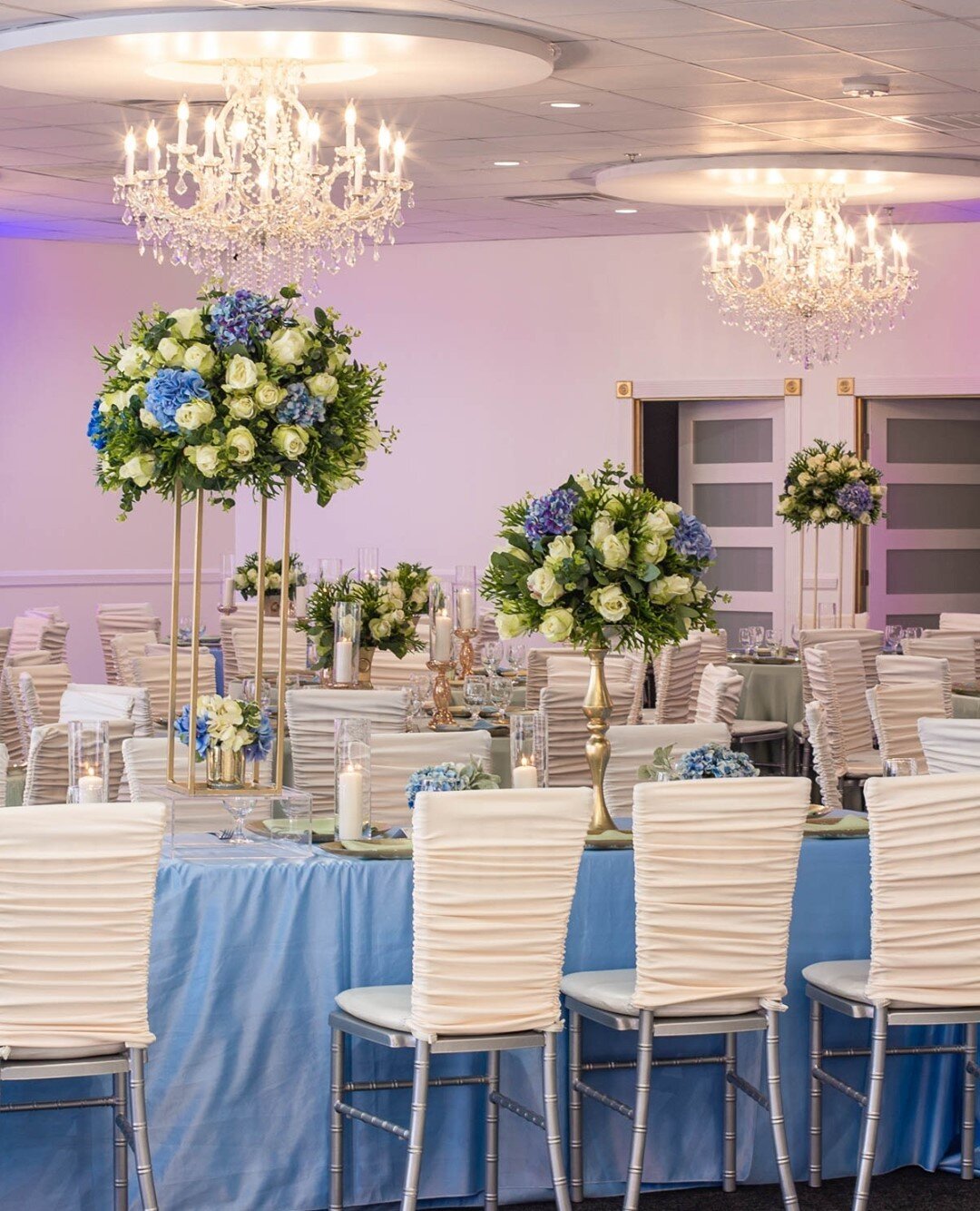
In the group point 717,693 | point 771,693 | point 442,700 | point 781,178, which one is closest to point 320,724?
point 442,700

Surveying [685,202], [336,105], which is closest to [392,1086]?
[336,105]

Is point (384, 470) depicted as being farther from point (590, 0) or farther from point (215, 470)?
point (215, 470)

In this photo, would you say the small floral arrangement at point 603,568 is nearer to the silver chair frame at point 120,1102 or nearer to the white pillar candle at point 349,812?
the white pillar candle at point 349,812

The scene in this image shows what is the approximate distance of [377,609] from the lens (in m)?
7.85

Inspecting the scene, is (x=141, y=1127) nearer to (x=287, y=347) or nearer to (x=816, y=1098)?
(x=816, y=1098)

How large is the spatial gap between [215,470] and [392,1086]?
1.51 meters

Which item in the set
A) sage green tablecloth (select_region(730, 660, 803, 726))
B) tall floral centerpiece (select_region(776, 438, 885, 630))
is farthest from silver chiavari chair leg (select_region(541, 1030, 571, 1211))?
tall floral centerpiece (select_region(776, 438, 885, 630))

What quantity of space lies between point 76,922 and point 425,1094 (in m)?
0.84

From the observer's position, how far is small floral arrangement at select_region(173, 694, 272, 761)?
4.93m

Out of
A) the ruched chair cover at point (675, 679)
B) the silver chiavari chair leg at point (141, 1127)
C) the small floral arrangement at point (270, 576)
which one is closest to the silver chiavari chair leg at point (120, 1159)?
the silver chiavari chair leg at point (141, 1127)

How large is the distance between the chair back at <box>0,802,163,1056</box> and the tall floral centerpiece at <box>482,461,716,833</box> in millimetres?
1345

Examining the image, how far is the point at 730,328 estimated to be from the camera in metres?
13.9

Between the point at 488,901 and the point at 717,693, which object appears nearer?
the point at 488,901

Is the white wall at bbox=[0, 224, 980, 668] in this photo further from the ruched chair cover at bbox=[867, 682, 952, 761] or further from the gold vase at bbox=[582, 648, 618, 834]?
the gold vase at bbox=[582, 648, 618, 834]
